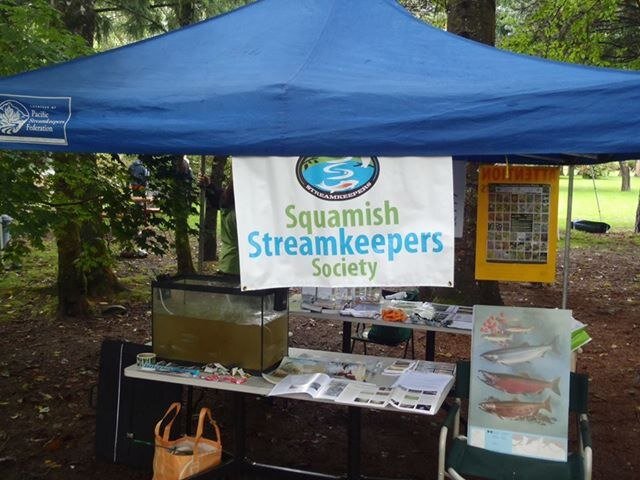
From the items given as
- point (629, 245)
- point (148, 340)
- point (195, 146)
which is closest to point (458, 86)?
point (195, 146)

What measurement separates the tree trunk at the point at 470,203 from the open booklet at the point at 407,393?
3392 mm

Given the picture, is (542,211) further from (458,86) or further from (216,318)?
(216,318)

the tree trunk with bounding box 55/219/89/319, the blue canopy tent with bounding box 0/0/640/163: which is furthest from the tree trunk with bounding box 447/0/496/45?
the tree trunk with bounding box 55/219/89/319

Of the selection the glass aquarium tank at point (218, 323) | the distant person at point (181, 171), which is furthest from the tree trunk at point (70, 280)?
the glass aquarium tank at point (218, 323)

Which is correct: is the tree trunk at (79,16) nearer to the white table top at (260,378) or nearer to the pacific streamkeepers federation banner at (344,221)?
the white table top at (260,378)

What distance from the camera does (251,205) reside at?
9.37 ft

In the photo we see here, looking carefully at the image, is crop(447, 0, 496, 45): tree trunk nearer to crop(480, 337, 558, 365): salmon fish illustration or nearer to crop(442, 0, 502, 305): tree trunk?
crop(442, 0, 502, 305): tree trunk

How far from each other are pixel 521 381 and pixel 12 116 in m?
2.79

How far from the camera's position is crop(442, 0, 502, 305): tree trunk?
6469 millimetres

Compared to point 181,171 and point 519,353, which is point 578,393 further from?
point 181,171

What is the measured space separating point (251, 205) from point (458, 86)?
3.42 feet

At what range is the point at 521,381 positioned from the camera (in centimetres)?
318

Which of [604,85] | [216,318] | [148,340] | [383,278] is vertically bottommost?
[148,340]

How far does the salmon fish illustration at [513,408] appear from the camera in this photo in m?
3.14
